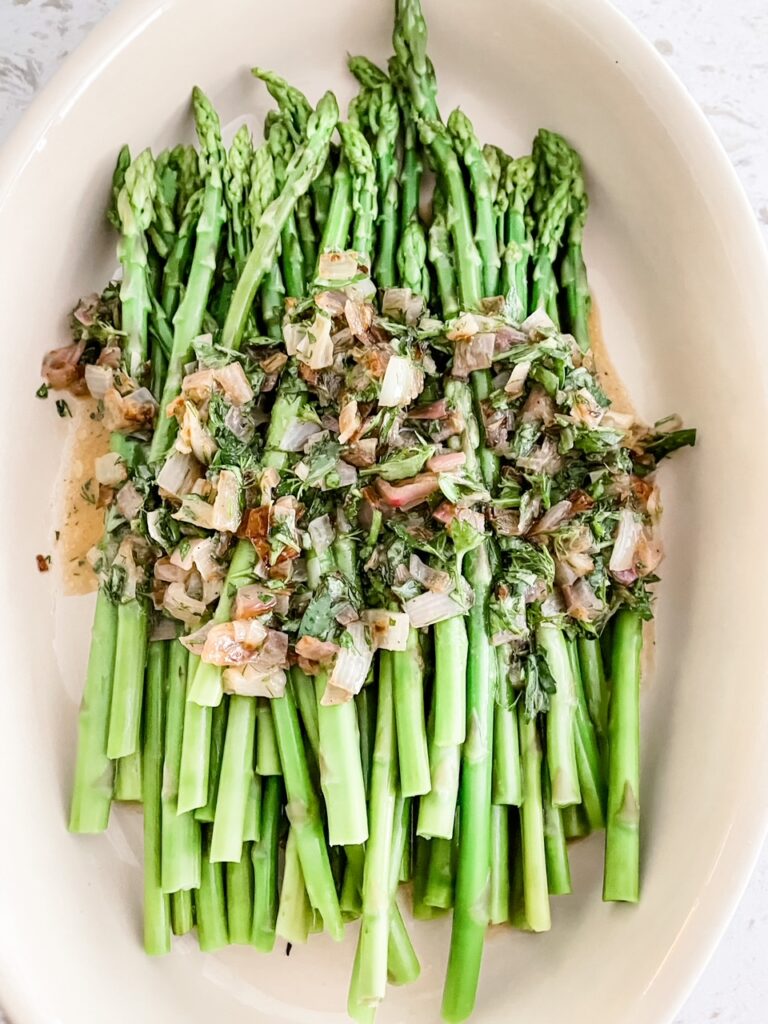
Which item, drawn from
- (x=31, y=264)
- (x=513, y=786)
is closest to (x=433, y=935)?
(x=513, y=786)

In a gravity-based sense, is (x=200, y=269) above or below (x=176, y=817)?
above

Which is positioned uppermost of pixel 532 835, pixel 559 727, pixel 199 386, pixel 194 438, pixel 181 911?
pixel 199 386

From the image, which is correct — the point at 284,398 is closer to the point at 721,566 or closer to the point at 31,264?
the point at 31,264

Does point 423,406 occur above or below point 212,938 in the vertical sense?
above

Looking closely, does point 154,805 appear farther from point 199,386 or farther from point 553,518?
point 553,518

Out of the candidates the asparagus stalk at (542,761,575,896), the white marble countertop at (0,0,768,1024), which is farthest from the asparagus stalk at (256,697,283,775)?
the white marble countertop at (0,0,768,1024)

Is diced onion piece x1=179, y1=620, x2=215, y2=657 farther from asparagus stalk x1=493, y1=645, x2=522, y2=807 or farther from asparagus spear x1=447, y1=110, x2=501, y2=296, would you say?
asparagus spear x1=447, y1=110, x2=501, y2=296

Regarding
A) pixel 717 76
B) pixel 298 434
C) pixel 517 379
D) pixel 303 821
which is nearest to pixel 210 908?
pixel 303 821
